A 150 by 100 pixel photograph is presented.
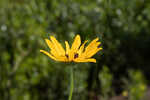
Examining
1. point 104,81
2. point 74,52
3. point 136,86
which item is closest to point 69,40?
point 104,81

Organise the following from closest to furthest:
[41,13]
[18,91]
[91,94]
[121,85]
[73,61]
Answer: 1. [73,61]
2. [18,91]
3. [91,94]
4. [41,13]
5. [121,85]

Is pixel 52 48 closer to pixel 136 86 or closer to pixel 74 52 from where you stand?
pixel 74 52

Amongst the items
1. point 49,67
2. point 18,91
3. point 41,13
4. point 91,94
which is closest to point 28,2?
point 41,13

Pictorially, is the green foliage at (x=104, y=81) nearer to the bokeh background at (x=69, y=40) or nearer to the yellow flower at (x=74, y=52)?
the bokeh background at (x=69, y=40)

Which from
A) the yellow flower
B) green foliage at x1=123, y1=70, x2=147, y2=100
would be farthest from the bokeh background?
the yellow flower

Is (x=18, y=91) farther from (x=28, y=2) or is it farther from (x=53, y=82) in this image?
(x=28, y=2)

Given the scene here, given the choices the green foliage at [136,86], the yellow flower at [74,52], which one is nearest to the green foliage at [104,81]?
the green foliage at [136,86]

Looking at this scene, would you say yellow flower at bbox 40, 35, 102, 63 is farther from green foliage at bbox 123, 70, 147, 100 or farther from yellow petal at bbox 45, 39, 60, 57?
green foliage at bbox 123, 70, 147, 100

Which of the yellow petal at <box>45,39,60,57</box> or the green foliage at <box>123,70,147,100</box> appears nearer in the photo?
the yellow petal at <box>45,39,60,57</box>
